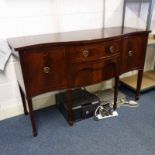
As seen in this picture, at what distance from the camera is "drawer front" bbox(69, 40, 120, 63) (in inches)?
53.8

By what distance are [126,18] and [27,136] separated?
5.60 ft

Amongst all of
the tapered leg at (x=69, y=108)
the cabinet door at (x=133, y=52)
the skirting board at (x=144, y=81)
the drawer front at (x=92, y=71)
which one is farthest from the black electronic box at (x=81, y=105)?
the skirting board at (x=144, y=81)

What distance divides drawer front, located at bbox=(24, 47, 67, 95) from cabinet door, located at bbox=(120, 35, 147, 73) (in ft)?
2.07

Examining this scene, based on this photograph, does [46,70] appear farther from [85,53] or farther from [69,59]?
[85,53]

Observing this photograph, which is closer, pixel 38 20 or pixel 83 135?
pixel 83 135

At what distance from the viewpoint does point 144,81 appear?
2.27m

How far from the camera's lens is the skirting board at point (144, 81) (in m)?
2.14

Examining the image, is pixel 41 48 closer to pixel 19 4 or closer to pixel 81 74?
pixel 81 74

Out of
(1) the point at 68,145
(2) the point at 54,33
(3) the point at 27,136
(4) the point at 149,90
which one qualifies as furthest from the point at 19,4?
(4) the point at 149,90

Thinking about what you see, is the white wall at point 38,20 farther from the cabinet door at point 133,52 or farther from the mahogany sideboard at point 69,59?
the cabinet door at point 133,52

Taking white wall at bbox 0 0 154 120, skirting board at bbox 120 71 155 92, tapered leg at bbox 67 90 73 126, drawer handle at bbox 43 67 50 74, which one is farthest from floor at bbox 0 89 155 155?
drawer handle at bbox 43 67 50 74

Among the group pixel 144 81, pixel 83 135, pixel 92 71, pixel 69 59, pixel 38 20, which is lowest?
pixel 83 135

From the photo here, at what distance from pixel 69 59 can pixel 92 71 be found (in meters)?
0.25

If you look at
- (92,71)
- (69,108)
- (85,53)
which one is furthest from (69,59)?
(69,108)
